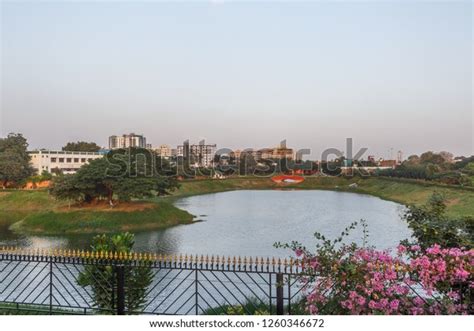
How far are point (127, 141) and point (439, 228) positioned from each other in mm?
77998

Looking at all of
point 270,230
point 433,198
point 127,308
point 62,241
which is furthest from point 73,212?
point 433,198

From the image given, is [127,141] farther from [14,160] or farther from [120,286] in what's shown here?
[120,286]

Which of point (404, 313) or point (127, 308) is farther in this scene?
point (127, 308)

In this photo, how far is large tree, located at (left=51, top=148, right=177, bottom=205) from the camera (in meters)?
34.1

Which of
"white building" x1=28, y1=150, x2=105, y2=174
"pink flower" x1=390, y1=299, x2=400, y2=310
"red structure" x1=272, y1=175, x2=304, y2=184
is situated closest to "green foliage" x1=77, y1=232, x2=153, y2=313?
"pink flower" x1=390, y1=299, x2=400, y2=310

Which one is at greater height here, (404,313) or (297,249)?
(297,249)

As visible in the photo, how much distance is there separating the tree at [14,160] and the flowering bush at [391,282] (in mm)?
54691

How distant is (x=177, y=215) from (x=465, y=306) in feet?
94.4

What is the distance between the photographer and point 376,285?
6.20 meters

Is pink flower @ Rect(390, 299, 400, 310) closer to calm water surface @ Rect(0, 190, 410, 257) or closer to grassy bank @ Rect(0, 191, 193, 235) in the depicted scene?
calm water surface @ Rect(0, 190, 410, 257)

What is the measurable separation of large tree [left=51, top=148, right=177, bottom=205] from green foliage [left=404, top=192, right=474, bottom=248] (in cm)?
2723

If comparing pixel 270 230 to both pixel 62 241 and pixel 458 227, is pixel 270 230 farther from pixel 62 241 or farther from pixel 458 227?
pixel 458 227

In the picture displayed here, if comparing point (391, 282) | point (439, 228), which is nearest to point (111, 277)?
point (391, 282)

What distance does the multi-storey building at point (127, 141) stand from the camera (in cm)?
8012
